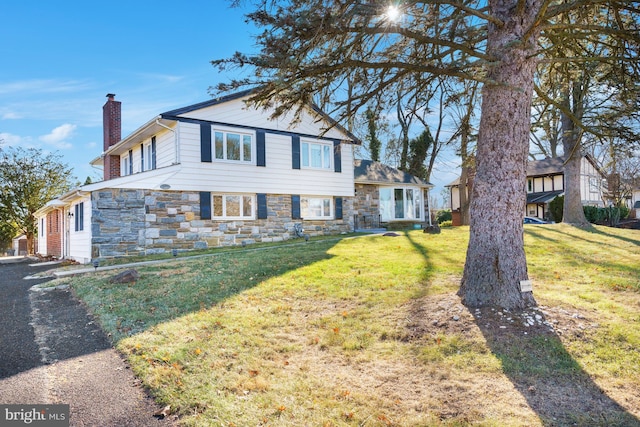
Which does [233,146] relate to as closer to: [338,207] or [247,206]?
[247,206]

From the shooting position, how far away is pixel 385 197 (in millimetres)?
21109

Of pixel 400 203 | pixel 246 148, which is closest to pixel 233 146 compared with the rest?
pixel 246 148

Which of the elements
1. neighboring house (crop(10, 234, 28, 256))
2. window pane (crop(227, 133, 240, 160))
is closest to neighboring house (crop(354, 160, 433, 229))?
window pane (crop(227, 133, 240, 160))

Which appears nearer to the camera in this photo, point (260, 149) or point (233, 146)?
point (233, 146)

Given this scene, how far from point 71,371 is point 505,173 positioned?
5334 mm

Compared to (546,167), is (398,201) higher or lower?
lower

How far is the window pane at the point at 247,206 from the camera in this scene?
15414 millimetres

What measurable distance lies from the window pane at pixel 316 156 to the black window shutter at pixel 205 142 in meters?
4.89

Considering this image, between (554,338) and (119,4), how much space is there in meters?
12.8

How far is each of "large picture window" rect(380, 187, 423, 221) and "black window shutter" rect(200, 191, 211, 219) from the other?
9.96m

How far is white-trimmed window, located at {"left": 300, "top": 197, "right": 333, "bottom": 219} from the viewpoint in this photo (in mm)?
17047

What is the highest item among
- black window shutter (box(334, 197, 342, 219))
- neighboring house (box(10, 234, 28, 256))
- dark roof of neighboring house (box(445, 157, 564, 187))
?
dark roof of neighboring house (box(445, 157, 564, 187))

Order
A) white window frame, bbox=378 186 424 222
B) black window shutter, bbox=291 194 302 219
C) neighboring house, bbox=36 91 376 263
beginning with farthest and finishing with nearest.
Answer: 1. white window frame, bbox=378 186 424 222
2. black window shutter, bbox=291 194 302 219
3. neighboring house, bbox=36 91 376 263

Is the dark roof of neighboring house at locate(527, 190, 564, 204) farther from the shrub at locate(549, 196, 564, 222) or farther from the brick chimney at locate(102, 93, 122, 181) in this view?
the brick chimney at locate(102, 93, 122, 181)
